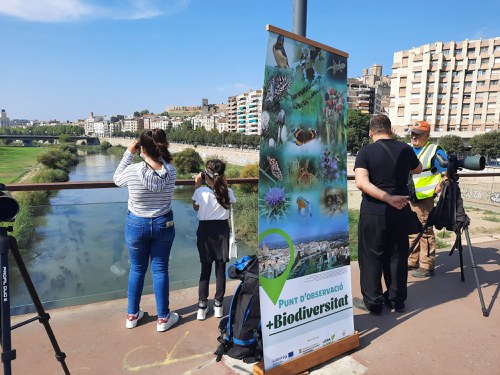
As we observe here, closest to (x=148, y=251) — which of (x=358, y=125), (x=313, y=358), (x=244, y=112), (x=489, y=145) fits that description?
(x=313, y=358)

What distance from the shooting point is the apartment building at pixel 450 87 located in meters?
73.2

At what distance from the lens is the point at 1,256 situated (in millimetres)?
1842

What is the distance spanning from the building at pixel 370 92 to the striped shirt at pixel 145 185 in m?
76.7

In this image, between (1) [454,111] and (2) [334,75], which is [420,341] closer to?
(2) [334,75]

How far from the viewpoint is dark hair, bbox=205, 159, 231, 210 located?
3.13m

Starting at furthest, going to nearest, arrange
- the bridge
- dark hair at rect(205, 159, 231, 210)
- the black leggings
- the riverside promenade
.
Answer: the bridge, the black leggings, dark hair at rect(205, 159, 231, 210), the riverside promenade

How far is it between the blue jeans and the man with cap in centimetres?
302

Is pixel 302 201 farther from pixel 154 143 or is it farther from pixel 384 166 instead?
pixel 154 143

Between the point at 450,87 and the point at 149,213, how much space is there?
8828cm

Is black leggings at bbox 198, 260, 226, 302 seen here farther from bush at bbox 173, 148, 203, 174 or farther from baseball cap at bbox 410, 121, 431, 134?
bush at bbox 173, 148, 203, 174

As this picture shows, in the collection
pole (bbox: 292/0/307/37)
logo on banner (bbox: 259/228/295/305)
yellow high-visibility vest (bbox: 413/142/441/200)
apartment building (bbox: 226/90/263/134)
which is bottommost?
logo on banner (bbox: 259/228/295/305)

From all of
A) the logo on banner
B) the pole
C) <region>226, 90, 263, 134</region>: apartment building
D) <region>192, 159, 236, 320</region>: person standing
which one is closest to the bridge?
<region>226, 90, 263, 134</region>: apartment building

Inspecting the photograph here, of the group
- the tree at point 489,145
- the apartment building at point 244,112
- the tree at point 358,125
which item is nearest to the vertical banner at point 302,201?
the tree at point 489,145

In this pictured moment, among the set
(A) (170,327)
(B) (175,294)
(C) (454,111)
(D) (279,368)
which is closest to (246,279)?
(D) (279,368)
